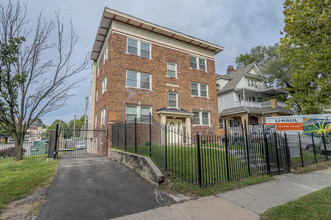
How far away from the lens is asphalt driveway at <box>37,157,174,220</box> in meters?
3.94

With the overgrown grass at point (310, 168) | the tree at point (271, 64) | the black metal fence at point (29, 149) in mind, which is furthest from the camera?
the tree at point (271, 64)

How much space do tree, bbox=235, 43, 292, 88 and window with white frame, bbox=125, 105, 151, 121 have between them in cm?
2038

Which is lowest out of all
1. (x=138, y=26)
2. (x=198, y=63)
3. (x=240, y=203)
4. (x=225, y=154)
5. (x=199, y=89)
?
(x=240, y=203)

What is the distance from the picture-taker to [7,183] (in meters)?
5.86

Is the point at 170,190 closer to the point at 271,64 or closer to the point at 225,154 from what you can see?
the point at 225,154

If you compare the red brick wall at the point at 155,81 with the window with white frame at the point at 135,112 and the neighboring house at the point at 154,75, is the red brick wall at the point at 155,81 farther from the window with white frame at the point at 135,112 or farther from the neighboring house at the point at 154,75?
the window with white frame at the point at 135,112

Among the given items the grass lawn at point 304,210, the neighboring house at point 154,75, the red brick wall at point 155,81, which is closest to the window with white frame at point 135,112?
the neighboring house at point 154,75

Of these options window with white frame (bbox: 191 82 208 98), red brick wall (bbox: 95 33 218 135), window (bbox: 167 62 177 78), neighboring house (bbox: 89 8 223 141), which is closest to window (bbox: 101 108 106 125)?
neighboring house (bbox: 89 8 223 141)

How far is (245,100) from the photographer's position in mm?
24359

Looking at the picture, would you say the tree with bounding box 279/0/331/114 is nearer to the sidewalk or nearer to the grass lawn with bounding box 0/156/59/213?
the sidewalk

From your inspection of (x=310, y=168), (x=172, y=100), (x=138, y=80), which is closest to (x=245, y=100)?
(x=172, y=100)

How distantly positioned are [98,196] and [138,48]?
1228 cm

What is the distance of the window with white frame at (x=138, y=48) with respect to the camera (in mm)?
14289

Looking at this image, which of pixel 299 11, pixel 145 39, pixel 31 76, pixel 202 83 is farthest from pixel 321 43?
pixel 31 76
